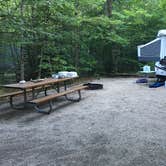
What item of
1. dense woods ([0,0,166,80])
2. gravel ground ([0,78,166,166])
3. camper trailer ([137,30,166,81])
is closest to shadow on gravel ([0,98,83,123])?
gravel ground ([0,78,166,166])

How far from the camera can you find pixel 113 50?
43.2 ft

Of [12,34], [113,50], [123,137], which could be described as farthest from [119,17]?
[123,137]

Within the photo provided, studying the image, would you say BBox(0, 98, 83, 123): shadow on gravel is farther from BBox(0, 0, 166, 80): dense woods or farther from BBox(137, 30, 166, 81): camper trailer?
BBox(137, 30, 166, 81): camper trailer

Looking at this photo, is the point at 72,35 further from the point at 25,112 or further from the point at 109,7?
the point at 25,112

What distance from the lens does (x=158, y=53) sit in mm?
10195

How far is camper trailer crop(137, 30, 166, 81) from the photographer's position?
9852 millimetres

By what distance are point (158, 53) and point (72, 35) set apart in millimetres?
3484

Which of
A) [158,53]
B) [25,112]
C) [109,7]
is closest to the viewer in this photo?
[25,112]

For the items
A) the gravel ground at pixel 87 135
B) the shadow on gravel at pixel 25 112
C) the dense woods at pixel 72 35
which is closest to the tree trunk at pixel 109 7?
the dense woods at pixel 72 35

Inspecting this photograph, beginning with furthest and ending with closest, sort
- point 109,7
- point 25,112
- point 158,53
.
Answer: point 109,7
point 158,53
point 25,112

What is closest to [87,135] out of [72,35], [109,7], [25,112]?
[25,112]

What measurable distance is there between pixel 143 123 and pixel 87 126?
1.03 m

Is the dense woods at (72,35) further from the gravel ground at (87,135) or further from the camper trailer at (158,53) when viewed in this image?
the gravel ground at (87,135)

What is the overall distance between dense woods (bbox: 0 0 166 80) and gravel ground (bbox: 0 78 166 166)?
270 centimetres
